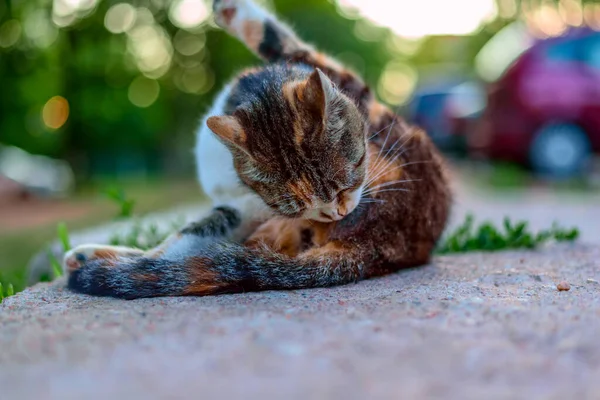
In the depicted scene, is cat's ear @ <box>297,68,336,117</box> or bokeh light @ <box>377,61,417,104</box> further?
bokeh light @ <box>377,61,417,104</box>

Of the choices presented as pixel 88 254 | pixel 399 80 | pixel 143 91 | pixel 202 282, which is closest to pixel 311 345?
pixel 202 282

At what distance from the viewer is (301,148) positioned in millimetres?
2889

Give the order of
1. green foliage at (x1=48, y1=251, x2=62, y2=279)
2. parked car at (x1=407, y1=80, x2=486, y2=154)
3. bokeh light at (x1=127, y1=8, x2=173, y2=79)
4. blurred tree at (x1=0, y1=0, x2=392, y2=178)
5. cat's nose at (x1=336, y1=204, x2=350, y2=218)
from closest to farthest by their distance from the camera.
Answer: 1. cat's nose at (x1=336, y1=204, x2=350, y2=218)
2. green foliage at (x1=48, y1=251, x2=62, y2=279)
3. blurred tree at (x1=0, y1=0, x2=392, y2=178)
4. bokeh light at (x1=127, y1=8, x2=173, y2=79)
5. parked car at (x1=407, y1=80, x2=486, y2=154)

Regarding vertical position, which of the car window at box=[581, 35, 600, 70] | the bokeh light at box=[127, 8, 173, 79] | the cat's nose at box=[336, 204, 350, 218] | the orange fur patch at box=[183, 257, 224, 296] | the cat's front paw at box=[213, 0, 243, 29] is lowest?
the orange fur patch at box=[183, 257, 224, 296]

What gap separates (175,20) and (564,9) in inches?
451

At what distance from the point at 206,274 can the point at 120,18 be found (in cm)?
1117

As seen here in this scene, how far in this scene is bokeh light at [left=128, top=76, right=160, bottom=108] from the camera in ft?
47.8

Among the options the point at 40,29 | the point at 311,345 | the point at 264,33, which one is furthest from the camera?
the point at 40,29

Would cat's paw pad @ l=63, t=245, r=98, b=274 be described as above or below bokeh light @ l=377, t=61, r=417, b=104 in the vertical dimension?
below

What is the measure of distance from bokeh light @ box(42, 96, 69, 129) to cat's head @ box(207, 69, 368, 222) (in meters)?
10.7

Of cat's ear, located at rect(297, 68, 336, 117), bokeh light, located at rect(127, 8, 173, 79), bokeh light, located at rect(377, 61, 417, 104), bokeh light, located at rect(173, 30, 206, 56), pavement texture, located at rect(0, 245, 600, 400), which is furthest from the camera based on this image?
bokeh light, located at rect(377, 61, 417, 104)

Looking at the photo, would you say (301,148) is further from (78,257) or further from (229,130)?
(78,257)

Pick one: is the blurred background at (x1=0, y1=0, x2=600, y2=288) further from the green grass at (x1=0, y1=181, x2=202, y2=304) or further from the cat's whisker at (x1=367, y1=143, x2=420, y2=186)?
the cat's whisker at (x1=367, y1=143, x2=420, y2=186)

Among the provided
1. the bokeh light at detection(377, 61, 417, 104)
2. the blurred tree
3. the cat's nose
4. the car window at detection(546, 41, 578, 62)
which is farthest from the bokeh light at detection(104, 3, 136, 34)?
the bokeh light at detection(377, 61, 417, 104)
